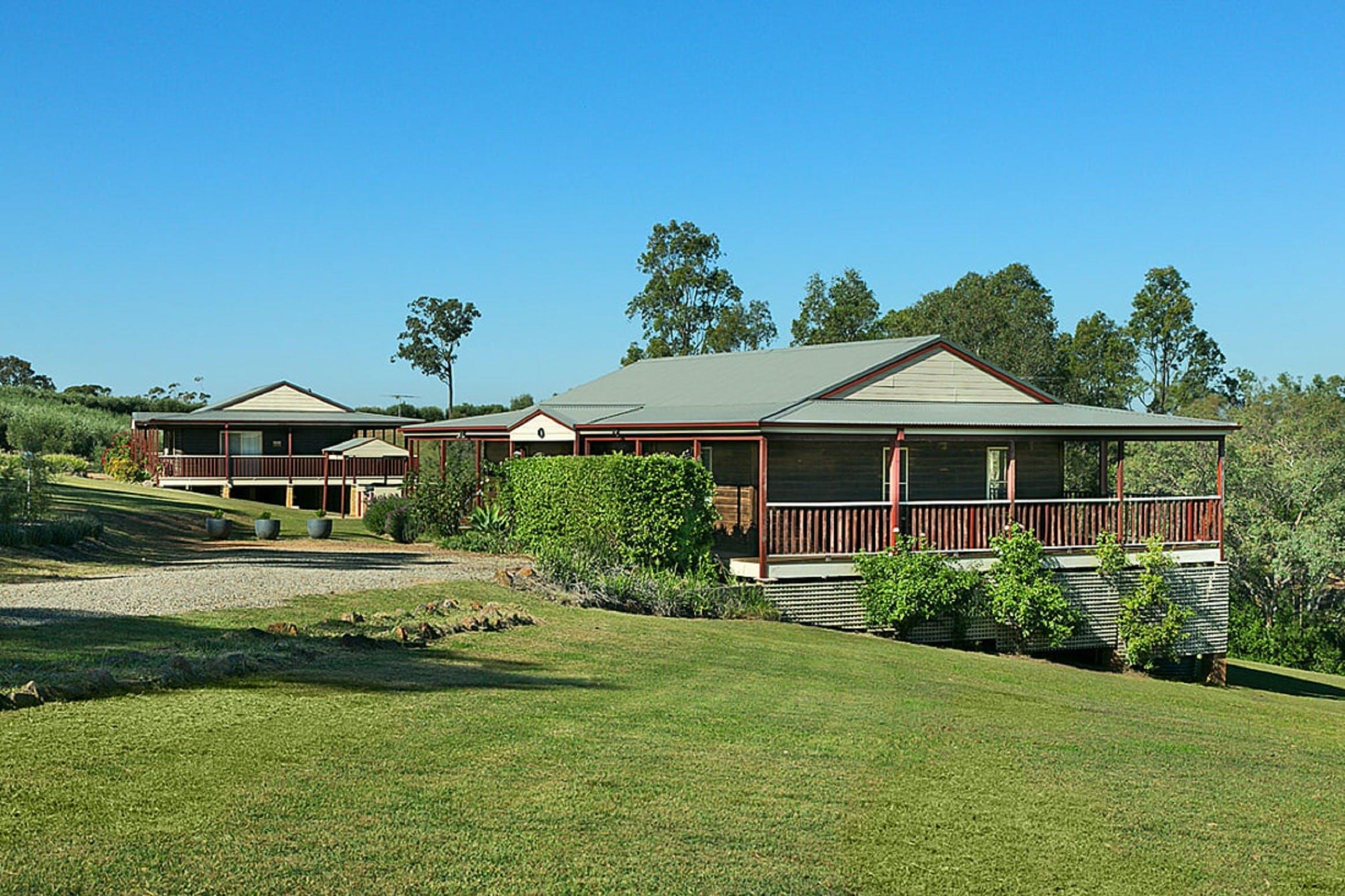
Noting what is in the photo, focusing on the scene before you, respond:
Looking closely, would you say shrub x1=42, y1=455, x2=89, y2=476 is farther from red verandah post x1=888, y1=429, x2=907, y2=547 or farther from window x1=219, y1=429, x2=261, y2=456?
red verandah post x1=888, y1=429, x2=907, y2=547

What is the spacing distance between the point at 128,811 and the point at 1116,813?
19.0 feet

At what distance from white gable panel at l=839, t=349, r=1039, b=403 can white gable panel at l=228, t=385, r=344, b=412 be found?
104 ft

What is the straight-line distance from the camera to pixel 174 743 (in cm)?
812

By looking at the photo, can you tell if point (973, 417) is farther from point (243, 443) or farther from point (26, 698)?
point (243, 443)

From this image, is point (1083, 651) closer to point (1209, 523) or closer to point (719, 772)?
point (1209, 523)

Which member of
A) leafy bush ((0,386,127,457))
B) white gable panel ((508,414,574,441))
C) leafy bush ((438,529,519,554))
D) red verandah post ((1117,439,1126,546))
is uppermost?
leafy bush ((0,386,127,457))

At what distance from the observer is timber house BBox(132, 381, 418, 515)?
146ft

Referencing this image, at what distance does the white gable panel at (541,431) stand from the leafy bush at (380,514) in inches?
137

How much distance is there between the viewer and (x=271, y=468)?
4606 cm

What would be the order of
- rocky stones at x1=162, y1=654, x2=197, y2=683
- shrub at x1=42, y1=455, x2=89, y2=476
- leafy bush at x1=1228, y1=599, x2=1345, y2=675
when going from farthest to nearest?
shrub at x1=42, y1=455, x2=89, y2=476 < leafy bush at x1=1228, y1=599, x2=1345, y2=675 < rocky stones at x1=162, y1=654, x2=197, y2=683

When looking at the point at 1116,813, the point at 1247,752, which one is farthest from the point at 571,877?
the point at 1247,752

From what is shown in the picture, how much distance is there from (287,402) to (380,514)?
23655mm

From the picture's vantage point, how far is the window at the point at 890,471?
25.3 m

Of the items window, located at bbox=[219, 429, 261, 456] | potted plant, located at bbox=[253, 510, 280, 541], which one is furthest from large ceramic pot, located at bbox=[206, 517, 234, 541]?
window, located at bbox=[219, 429, 261, 456]
